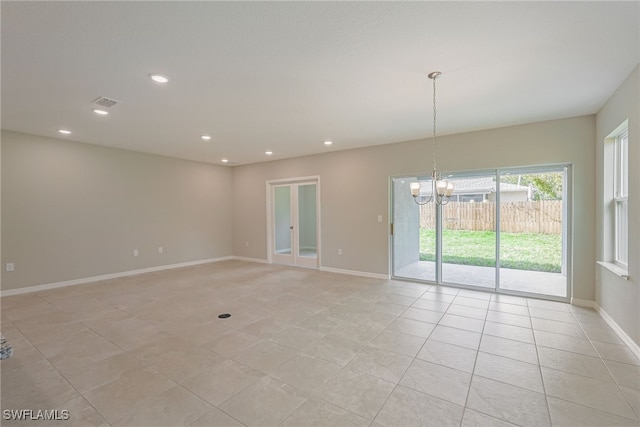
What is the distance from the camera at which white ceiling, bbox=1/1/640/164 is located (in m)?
1.90

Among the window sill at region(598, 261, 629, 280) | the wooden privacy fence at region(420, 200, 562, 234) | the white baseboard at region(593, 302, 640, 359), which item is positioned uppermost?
the wooden privacy fence at region(420, 200, 562, 234)

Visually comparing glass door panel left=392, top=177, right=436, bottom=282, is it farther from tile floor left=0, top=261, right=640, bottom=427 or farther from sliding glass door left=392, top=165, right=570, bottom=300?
tile floor left=0, top=261, right=640, bottom=427

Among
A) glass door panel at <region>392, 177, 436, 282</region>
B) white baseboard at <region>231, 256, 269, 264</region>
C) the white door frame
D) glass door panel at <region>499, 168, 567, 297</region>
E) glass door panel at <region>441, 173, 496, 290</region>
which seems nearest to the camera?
glass door panel at <region>499, 168, 567, 297</region>

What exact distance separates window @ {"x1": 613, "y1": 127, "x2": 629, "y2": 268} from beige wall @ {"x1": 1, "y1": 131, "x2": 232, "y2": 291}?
7.88m

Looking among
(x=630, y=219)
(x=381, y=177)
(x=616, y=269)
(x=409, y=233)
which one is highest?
(x=381, y=177)

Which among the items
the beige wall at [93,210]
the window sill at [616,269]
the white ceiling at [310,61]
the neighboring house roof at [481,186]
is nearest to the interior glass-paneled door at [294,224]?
the beige wall at [93,210]

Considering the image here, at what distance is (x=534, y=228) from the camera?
176 inches

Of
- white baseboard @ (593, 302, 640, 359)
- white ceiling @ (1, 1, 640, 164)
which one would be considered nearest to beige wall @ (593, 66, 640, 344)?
white baseboard @ (593, 302, 640, 359)

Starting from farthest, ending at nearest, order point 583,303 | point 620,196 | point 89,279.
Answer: point 89,279 < point 583,303 < point 620,196

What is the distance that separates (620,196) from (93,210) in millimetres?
8372

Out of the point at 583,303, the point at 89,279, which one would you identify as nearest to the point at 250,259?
the point at 89,279

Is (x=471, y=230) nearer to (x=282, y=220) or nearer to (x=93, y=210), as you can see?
(x=282, y=220)

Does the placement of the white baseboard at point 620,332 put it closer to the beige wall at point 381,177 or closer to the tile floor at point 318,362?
the tile floor at point 318,362

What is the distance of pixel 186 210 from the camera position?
708cm
